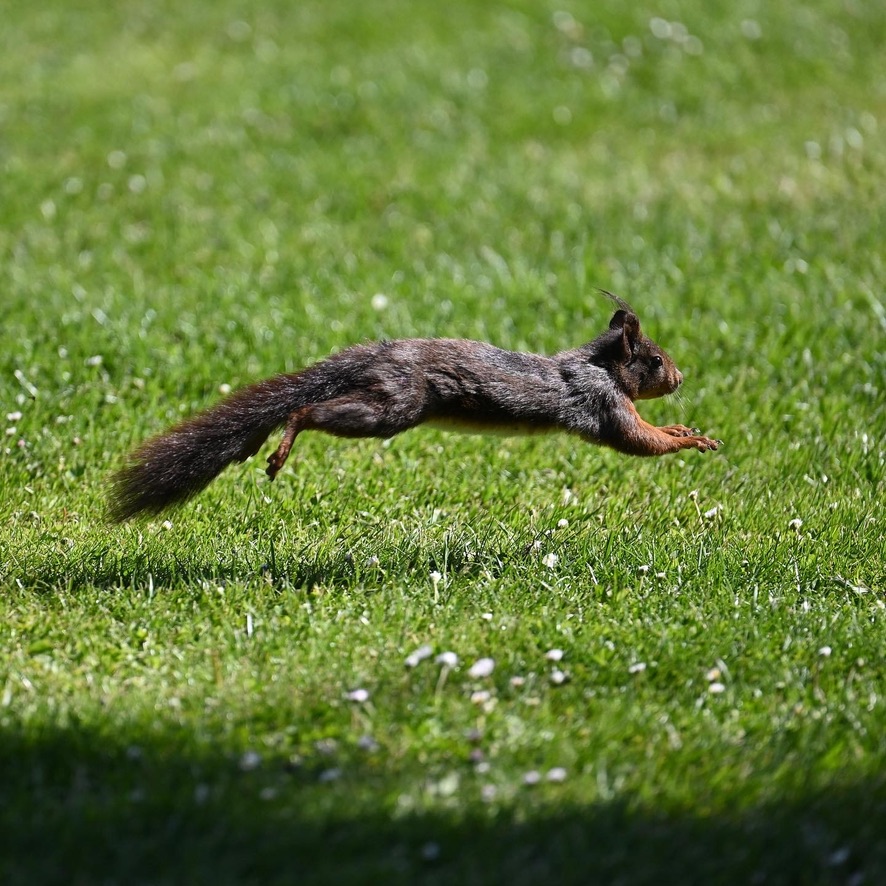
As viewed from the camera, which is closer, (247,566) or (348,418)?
(348,418)

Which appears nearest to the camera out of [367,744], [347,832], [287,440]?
[347,832]

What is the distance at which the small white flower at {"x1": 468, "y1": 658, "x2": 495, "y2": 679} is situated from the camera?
4.12m

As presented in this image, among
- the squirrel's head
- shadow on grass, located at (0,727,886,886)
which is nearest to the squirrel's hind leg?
the squirrel's head

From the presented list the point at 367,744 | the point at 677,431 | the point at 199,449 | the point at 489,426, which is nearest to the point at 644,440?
the point at 677,431

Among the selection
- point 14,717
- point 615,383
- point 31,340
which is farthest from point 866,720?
point 31,340

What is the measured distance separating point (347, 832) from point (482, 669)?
2.92 feet

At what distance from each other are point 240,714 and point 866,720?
6.58 feet

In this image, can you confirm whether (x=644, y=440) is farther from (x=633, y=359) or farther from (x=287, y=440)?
(x=287, y=440)

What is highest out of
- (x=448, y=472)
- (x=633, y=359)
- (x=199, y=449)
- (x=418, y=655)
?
(x=633, y=359)

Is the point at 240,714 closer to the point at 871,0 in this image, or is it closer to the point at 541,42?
the point at 541,42

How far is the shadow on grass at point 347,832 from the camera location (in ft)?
10.6

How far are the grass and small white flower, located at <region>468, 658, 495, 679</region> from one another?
45 mm

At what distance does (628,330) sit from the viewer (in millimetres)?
5375

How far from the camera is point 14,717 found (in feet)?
12.5
